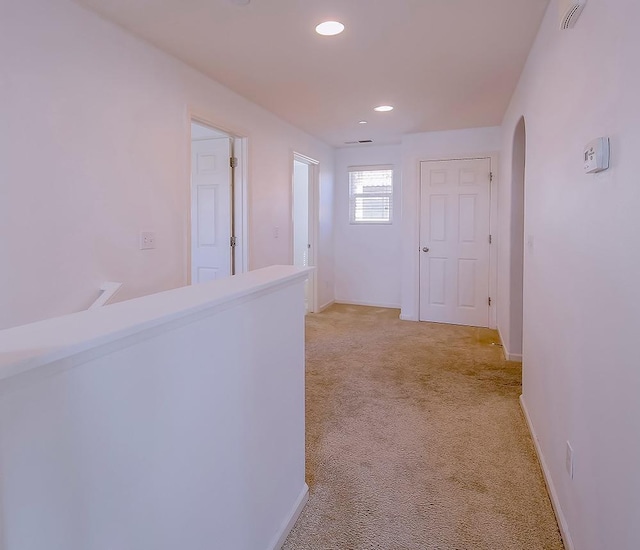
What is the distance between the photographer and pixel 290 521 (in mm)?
1734

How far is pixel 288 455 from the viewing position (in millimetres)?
1734

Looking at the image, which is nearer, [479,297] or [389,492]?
[389,492]

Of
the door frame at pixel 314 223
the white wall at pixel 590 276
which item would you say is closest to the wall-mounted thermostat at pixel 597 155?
the white wall at pixel 590 276

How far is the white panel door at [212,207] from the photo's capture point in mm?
3896

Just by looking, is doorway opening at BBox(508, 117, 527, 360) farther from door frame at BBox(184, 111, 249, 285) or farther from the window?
the window

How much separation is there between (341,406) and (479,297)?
2.98 metres

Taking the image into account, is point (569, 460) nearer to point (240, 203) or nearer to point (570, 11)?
A: point (570, 11)

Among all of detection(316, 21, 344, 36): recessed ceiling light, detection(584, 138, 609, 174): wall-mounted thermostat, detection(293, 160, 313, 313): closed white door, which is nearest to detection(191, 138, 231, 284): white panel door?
detection(316, 21, 344, 36): recessed ceiling light

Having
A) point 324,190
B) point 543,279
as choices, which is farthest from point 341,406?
point 324,190

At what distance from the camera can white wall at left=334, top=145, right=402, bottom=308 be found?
6.10 meters

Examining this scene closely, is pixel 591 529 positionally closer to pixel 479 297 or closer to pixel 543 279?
pixel 543 279

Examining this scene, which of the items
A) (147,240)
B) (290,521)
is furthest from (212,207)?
(290,521)

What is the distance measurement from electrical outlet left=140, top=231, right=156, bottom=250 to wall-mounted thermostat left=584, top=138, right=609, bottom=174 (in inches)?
91.7

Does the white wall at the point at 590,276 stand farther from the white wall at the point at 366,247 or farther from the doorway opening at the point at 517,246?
the white wall at the point at 366,247
